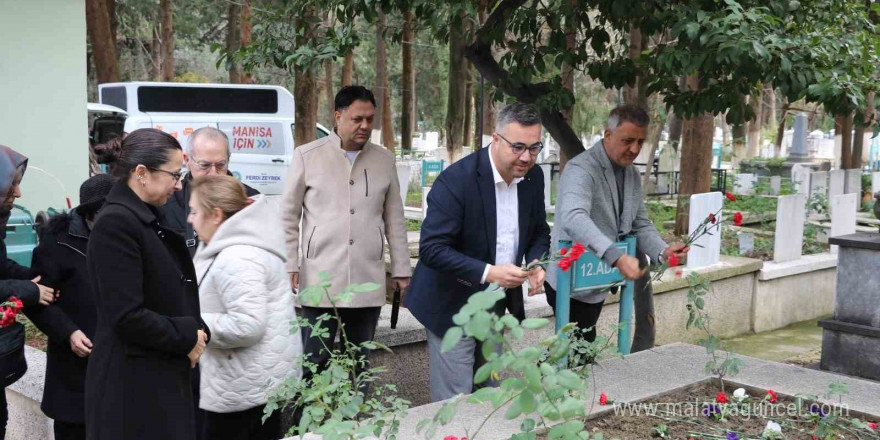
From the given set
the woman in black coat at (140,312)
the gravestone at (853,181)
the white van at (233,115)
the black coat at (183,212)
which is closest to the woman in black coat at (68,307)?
the black coat at (183,212)

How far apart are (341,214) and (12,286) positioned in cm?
159

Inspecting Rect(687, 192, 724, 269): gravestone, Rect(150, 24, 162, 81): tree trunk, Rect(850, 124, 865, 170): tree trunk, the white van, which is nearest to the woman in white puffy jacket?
Rect(687, 192, 724, 269): gravestone

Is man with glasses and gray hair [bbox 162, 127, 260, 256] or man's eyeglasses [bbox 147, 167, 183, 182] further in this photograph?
man with glasses and gray hair [bbox 162, 127, 260, 256]

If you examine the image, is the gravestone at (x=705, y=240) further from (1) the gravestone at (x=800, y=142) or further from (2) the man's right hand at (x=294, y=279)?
(1) the gravestone at (x=800, y=142)

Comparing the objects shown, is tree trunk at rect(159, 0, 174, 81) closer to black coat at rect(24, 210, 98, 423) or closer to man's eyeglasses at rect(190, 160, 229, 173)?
man's eyeglasses at rect(190, 160, 229, 173)

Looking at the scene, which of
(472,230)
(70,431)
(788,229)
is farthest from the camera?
(788,229)

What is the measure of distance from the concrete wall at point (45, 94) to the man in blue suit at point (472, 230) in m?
6.31

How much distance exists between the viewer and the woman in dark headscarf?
3730 millimetres

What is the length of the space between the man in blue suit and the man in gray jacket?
0.62 ft

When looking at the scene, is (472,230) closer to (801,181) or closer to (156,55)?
(801,181)

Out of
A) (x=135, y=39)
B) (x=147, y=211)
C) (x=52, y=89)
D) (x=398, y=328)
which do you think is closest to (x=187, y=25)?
(x=135, y=39)

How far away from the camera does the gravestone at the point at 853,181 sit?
1819 cm

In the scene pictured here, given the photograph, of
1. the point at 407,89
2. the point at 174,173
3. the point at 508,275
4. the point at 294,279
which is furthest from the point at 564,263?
the point at 407,89

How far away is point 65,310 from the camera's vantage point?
12.8 ft
